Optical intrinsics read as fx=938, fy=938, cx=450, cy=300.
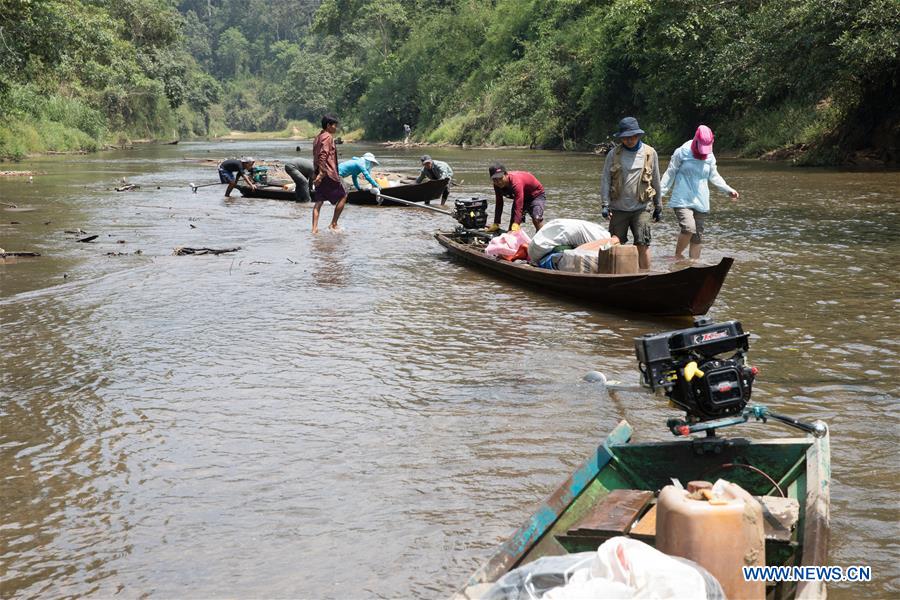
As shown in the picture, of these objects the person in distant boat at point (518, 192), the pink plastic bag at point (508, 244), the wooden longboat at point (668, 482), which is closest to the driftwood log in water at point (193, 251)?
the person in distant boat at point (518, 192)

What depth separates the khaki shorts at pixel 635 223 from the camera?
32.0 feet

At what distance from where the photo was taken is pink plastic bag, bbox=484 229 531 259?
10891mm

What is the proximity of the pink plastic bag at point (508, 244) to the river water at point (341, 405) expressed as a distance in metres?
0.36

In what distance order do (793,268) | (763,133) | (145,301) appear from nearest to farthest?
(145,301)
(793,268)
(763,133)

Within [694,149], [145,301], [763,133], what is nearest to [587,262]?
[694,149]

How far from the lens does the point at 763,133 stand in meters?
31.3

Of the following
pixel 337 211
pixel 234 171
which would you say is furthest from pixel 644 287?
pixel 234 171

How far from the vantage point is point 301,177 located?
2106 cm

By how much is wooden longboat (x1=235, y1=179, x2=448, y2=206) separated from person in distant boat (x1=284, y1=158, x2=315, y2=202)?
0.40 meters

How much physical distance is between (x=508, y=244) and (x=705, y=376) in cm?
689

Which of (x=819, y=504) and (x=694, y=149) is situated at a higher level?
(x=694, y=149)

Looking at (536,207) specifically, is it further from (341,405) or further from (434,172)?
(434,172)

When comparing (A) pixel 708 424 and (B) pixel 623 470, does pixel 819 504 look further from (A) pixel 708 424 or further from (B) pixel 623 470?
(B) pixel 623 470

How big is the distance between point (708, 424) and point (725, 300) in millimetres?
5638
